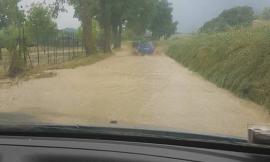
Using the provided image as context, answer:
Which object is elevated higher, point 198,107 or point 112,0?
point 112,0

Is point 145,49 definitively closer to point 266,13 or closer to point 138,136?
point 266,13

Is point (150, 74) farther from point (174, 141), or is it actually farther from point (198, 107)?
point (174, 141)

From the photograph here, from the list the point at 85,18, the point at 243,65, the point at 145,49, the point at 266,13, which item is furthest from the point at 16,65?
the point at 145,49

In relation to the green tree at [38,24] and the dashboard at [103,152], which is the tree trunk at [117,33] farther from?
the dashboard at [103,152]

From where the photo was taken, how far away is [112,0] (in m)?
44.2

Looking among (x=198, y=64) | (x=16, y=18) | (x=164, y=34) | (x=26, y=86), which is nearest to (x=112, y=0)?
(x=16, y=18)

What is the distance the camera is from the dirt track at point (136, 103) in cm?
1022

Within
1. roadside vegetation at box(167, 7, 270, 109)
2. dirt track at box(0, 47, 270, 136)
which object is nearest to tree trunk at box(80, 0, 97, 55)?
roadside vegetation at box(167, 7, 270, 109)

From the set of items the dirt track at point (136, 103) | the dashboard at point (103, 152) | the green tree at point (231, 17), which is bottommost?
the dirt track at point (136, 103)

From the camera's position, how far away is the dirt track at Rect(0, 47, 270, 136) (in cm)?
→ 1022

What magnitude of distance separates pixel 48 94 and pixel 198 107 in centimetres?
464

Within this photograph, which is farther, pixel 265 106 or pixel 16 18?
pixel 16 18

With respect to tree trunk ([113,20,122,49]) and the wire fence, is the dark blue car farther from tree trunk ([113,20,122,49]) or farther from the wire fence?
the wire fence

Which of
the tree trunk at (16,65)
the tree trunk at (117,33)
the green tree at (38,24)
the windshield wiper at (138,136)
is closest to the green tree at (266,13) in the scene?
the tree trunk at (16,65)
